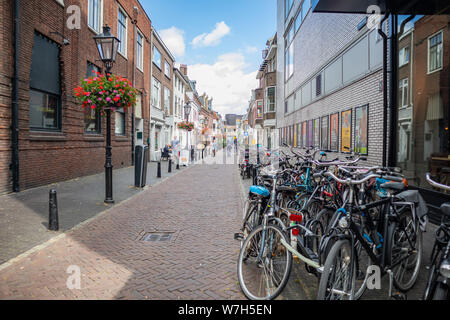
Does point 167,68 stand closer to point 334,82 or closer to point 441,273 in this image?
point 334,82

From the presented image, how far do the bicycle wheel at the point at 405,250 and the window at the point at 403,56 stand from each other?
4.77m

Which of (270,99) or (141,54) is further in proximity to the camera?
(270,99)

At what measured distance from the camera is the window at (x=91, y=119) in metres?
13.3

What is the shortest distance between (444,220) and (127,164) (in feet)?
57.9

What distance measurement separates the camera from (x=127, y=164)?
735 inches

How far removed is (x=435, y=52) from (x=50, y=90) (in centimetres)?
1062

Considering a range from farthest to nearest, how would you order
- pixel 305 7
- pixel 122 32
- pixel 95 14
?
pixel 122 32 → pixel 305 7 → pixel 95 14

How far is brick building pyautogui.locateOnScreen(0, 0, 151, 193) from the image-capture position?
8.46 meters

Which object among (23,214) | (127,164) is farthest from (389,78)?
(127,164)

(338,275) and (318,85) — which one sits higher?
(318,85)

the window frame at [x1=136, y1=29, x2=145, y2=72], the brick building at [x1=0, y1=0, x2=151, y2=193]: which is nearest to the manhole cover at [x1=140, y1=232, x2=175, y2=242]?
the brick building at [x1=0, y1=0, x2=151, y2=193]

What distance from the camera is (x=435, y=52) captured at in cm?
596

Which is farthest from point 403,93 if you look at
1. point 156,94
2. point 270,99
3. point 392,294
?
point 270,99

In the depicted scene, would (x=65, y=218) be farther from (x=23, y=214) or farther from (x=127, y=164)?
(x=127, y=164)
